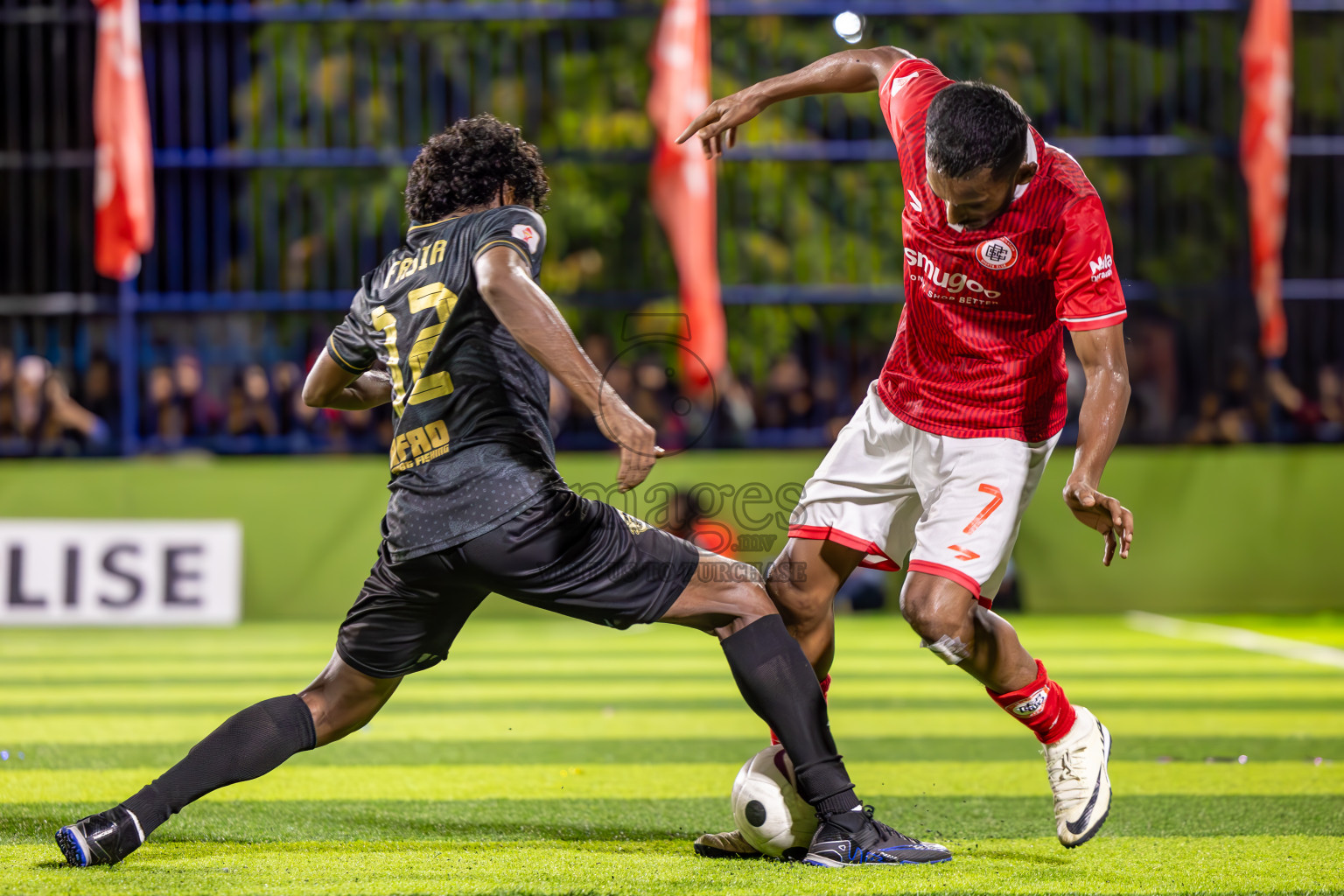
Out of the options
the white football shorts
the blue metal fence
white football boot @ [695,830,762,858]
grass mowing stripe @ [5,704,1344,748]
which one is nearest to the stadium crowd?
the blue metal fence

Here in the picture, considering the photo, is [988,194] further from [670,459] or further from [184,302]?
[184,302]

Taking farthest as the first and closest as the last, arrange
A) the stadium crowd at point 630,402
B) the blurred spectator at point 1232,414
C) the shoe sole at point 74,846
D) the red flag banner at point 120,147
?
the blurred spectator at point 1232,414, the stadium crowd at point 630,402, the red flag banner at point 120,147, the shoe sole at point 74,846

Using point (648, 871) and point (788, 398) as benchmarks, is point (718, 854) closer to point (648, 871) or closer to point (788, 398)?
point (648, 871)

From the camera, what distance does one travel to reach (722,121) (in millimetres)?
4863

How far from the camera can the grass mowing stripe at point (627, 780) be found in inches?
228

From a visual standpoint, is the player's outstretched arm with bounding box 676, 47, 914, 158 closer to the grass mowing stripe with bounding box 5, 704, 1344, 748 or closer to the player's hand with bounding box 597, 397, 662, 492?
the player's hand with bounding box 597, 397, 662, 492

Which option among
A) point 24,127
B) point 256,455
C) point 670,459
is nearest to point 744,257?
point 670,459

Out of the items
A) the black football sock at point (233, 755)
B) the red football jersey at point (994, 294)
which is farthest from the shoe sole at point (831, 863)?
the black football sock at point (233, 755)

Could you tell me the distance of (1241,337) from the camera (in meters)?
14.1

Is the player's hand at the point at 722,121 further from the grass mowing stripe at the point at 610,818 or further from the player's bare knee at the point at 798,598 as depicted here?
the grass mowing stripe at the point at 610,818

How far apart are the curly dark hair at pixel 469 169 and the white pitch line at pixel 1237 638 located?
25.6ft

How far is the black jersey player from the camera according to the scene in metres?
4.14

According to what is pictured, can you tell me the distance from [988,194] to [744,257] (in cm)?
1445

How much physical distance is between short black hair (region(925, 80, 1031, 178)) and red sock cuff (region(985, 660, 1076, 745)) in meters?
1.53
